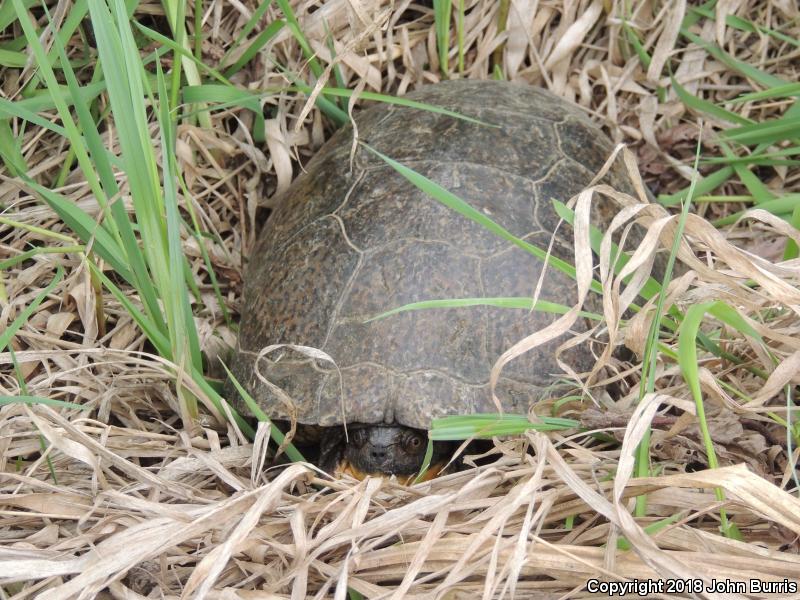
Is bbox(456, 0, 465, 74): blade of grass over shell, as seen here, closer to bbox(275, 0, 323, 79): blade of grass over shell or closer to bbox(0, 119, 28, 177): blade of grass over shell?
bbox(275, 0, 323, 79): blade of grass over shell

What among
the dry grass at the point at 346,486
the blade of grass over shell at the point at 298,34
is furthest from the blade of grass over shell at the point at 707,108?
the blade of grass over shell at the point at 298,34

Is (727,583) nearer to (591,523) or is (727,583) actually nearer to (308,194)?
(591,523)

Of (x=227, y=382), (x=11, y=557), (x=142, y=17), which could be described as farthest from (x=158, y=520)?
(x=142, y=17)

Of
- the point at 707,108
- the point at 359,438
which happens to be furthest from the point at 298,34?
the point at 707,108

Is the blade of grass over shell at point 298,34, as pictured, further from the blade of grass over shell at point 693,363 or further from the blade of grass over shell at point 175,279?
the blade of grass over shell at point 693,363

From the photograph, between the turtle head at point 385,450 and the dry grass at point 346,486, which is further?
the turtle head at point 385,450

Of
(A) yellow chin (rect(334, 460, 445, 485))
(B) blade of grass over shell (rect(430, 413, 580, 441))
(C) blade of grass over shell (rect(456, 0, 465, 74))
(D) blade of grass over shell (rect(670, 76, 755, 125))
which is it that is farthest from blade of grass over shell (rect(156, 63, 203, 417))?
(D) blade of grass over shell (rect(670, 76, 755, 125))

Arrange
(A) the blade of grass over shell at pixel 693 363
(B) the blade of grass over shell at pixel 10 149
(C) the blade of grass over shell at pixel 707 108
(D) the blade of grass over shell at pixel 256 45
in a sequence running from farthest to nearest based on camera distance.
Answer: (C) the blade of grass over shell at pixel 707 108 → (D) the blade of grass over shell at pixel 256 45 → (B) the blade of grass over shell at pixel 10 149 → (A) the blade of grass over shell at pixel 693 363

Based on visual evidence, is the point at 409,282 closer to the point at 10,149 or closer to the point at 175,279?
the point at 175,279
